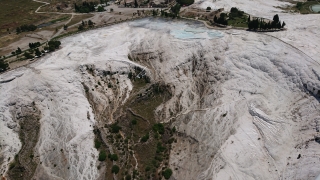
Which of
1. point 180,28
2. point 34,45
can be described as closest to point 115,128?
point 180,28

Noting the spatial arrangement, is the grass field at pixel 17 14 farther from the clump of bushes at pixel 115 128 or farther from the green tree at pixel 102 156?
the green tree at pixel 102 156

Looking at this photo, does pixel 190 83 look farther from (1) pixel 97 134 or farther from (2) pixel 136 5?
(2) pixel 136 5

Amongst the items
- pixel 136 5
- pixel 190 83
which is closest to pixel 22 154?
pixel 190 83

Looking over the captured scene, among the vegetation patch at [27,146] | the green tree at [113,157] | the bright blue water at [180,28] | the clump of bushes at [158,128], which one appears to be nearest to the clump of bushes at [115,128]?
the green tree at [113,157]

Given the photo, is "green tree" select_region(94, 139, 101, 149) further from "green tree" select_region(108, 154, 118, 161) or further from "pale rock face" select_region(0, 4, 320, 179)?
"green tree" select_region(108, 154, 118, 161)

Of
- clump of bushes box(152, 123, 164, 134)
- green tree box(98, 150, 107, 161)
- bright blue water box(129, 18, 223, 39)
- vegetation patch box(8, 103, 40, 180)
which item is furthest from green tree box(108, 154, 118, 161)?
bright blue water box(129, 18, 223, 39)

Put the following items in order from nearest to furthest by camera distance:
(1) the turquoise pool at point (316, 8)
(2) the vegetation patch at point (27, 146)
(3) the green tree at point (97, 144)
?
(2) the vegetation patch at point (27, 146), (3) the green tree at point (97, 144), (1) the turquoise pool at point (316, 8)
